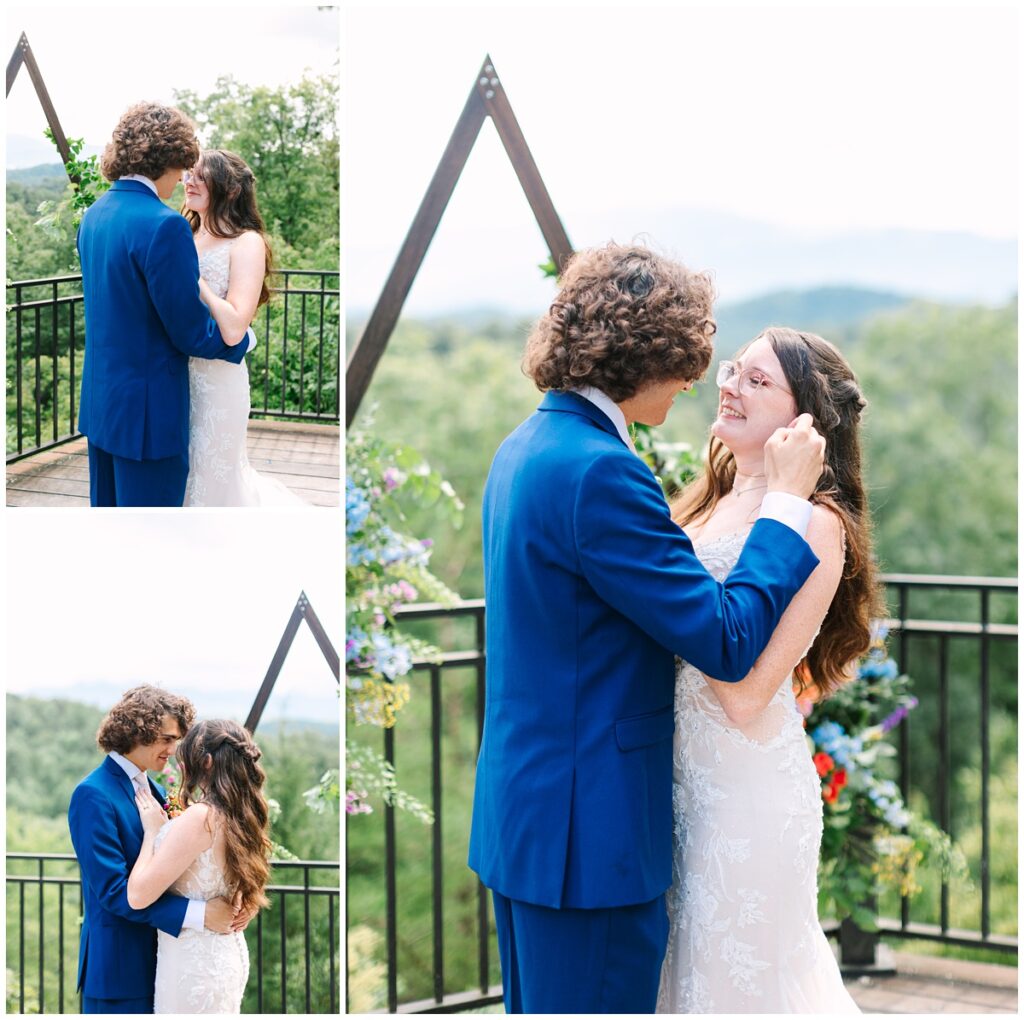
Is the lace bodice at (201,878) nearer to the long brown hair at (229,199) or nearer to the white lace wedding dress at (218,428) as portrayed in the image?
the white lace wedding dress at (218,428)

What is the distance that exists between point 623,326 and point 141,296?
966 millimetres

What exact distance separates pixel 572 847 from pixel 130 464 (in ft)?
3.76

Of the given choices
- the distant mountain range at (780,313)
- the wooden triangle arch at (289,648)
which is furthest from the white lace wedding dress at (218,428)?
the distant mountain range at (780,313)

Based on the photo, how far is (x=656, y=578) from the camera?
154 cm

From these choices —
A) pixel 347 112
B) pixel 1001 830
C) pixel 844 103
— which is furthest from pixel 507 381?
pixel 347 112

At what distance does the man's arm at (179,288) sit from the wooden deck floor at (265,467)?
19cm

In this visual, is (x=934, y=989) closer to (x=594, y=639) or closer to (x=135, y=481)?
(x=594, y=639)

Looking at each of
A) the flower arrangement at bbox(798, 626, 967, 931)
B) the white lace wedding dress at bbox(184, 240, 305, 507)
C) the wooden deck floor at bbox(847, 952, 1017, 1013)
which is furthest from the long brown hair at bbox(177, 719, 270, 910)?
the wooden deck floor at bbox(847, 952, 1017, 1013)

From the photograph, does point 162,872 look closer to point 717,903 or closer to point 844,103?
point 717,903

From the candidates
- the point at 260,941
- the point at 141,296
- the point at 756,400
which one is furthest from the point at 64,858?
the point at 756,400

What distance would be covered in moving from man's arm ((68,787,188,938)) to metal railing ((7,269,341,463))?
720 millimetres

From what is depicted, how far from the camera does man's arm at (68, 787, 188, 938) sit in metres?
2.18

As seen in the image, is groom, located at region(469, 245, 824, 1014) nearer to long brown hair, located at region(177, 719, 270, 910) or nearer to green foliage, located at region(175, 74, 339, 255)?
green foliage, located at region(175, 74, 339, 255)

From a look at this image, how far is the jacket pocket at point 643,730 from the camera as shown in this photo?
5.30 feet
